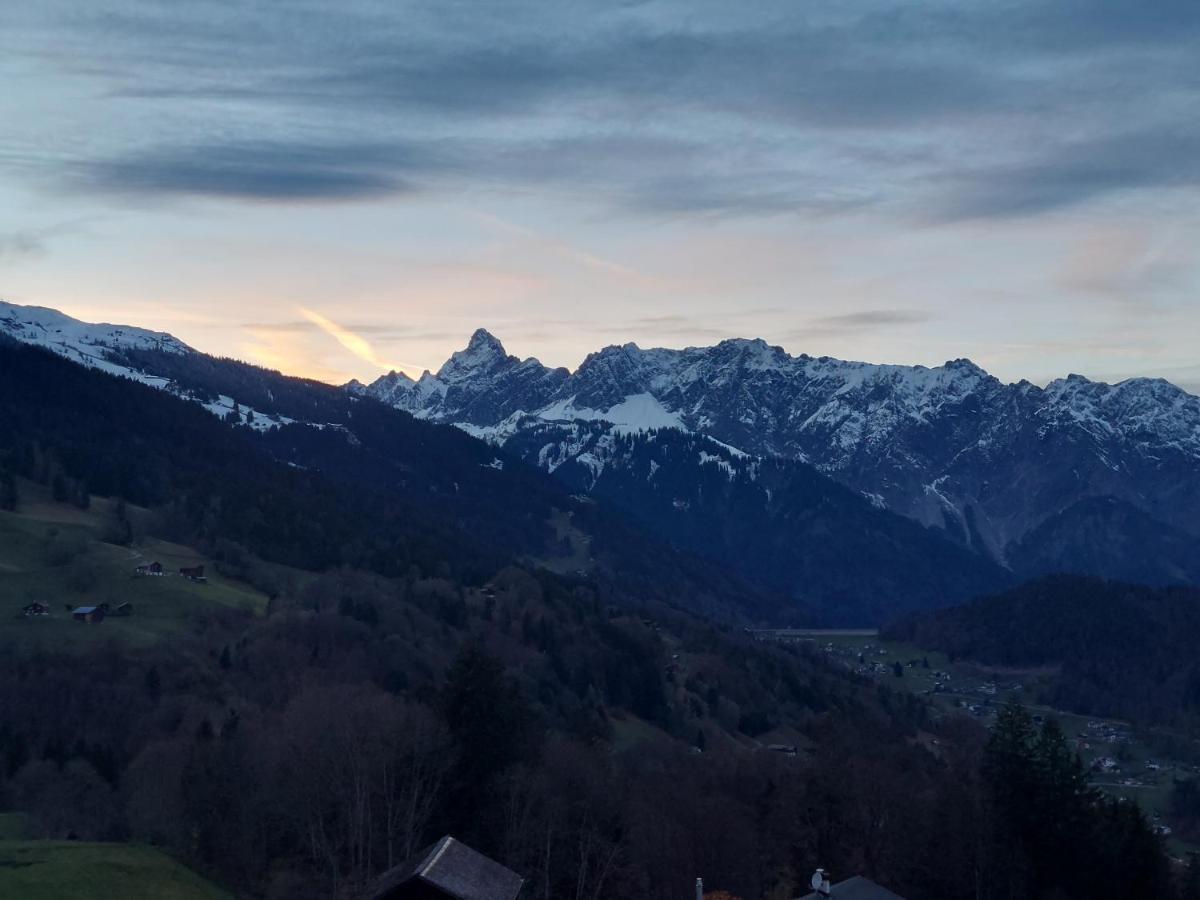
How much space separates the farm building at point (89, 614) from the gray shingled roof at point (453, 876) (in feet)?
281

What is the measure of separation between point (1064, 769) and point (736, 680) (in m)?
113

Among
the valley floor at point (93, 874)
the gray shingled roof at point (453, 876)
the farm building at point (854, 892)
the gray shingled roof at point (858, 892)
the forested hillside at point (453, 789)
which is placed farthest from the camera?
the forested hillside at point (453, 789)

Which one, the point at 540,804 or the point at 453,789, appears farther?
the point at 453,789

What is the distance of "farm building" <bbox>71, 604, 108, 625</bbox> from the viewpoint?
11850cm

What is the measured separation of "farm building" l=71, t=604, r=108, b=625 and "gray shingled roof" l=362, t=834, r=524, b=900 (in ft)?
281

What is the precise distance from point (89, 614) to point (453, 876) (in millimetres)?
90061

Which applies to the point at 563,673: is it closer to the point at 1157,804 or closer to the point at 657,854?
the point at 1157,804

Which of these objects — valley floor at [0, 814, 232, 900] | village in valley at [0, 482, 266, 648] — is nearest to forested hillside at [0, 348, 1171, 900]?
village in valley at [0, 482, 266, 648]

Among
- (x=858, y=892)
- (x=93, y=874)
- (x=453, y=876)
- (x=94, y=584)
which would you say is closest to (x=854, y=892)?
(x=858, y=892)

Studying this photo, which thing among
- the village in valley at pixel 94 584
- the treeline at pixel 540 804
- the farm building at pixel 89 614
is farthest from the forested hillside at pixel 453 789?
the farm building at pixel 89 614

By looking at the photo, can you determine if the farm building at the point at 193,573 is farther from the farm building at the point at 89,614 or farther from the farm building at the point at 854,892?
the farm building at the point at 854,892

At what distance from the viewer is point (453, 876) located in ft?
126

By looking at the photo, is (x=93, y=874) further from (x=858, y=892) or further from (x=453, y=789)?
(x=858, y=892)

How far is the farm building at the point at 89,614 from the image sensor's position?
118 m
